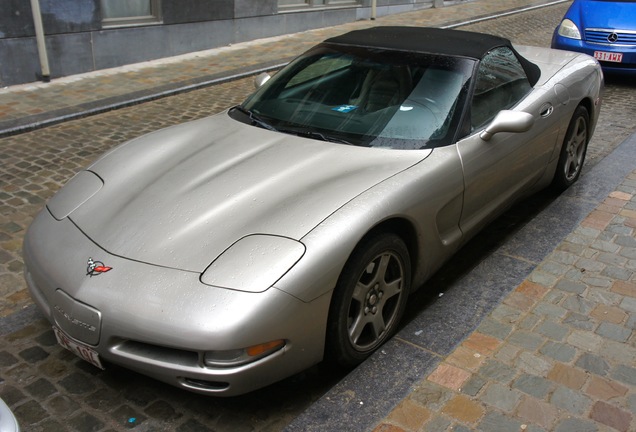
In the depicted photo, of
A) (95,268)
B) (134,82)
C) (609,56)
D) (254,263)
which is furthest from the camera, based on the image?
(609,56)

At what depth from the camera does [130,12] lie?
9.80 m

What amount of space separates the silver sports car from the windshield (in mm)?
11

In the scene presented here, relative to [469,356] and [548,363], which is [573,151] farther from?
[469,356]

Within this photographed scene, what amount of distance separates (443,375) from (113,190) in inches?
75.8

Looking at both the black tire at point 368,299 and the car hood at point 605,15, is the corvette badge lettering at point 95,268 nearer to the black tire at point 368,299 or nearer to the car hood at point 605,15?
the black tire at point 368,299

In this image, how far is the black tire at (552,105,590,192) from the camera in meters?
5.15

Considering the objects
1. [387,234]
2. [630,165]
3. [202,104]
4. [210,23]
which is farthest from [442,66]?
[210,23]

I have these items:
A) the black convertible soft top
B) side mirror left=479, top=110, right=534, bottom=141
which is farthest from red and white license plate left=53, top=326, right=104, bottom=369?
the black convertible soft top

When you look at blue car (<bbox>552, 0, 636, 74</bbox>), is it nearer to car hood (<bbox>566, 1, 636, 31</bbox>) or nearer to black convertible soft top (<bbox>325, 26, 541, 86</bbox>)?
car hood (<bbox>566, 1, 636, 31</bbox>)

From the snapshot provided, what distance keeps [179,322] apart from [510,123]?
2.25m

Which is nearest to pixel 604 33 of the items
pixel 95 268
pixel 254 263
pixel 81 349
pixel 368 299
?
pixel 368 299

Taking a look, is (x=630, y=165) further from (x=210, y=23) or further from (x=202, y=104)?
(x=210, y=23)

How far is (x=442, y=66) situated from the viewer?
163 inches

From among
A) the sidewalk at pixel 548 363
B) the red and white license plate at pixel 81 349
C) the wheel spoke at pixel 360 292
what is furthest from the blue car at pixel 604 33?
the red and white license plate at pixel 81 349
